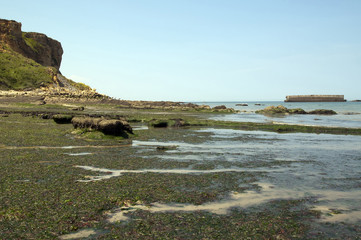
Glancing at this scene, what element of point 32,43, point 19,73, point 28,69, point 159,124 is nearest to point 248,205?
point 159,124

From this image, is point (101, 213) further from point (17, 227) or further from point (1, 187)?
point (1, 187)

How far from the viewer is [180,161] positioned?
42.0 feet

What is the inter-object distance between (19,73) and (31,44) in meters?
47.3

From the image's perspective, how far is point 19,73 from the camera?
90125mm

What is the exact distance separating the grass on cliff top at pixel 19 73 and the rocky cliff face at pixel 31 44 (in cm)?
1066

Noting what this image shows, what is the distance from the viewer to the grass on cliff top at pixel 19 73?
279ft

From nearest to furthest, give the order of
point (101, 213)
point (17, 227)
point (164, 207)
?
1. point (17, 227)
2. point (101, 213)
3. point (164, 207)

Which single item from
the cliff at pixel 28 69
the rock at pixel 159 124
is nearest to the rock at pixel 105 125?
the rock at pixel 159 124

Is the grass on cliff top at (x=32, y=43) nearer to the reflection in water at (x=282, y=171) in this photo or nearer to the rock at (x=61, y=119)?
the rock at (x=61, y=119)

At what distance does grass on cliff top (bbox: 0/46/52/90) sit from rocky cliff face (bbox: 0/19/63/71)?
10656 mm

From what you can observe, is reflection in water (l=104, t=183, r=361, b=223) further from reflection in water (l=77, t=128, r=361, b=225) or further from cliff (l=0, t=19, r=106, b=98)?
cliff (l=0, t=19, r=106, b=98)

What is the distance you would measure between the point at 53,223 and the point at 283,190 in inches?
256

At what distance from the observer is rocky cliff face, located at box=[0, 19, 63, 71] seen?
11106cm

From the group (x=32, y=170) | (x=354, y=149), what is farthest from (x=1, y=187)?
(x=354, y=149)
